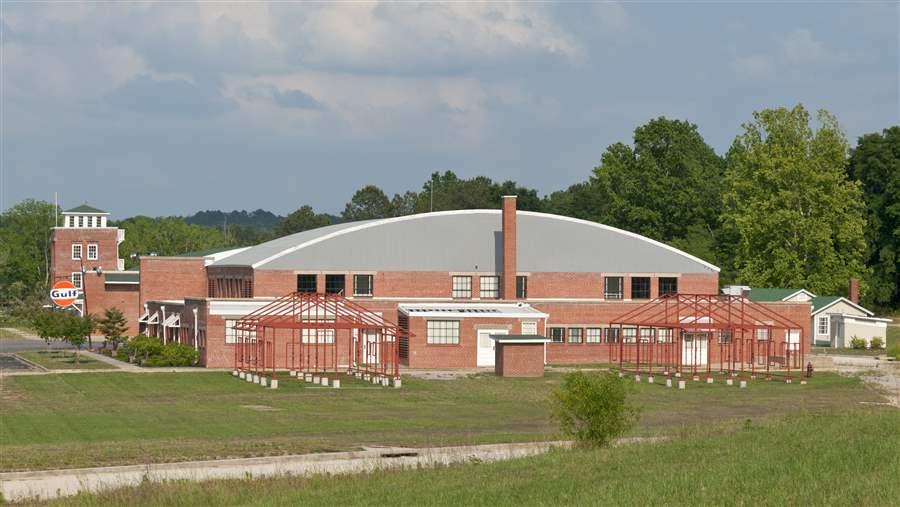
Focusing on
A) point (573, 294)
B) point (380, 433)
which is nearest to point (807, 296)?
point (573, 294)

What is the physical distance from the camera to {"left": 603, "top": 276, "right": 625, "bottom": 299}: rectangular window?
79.7 m

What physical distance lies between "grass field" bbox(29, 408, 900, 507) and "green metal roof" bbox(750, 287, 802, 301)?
203 ft

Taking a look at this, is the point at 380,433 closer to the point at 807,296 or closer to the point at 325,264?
the point at 325,264

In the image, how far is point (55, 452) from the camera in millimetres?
34312

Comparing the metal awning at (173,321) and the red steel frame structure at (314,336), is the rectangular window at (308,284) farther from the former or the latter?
the metal awning at (173,321)

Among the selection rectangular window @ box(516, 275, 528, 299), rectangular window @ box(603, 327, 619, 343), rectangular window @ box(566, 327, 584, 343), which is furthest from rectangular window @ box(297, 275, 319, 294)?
rectangular window @ box(603, 327, 619, 343)

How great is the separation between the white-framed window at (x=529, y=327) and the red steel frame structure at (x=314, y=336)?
19.8 ft

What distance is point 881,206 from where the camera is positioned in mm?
112125

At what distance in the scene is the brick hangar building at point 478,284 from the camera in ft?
233

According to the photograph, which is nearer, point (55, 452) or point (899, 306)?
point (55, 452)

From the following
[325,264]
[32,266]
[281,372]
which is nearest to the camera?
[281,372]

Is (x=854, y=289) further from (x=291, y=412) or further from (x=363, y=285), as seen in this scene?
(x=291, y=412)

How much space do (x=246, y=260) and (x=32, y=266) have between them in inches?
3038

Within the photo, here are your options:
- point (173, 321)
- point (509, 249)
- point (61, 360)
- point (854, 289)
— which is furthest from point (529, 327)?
point (854, 289)
